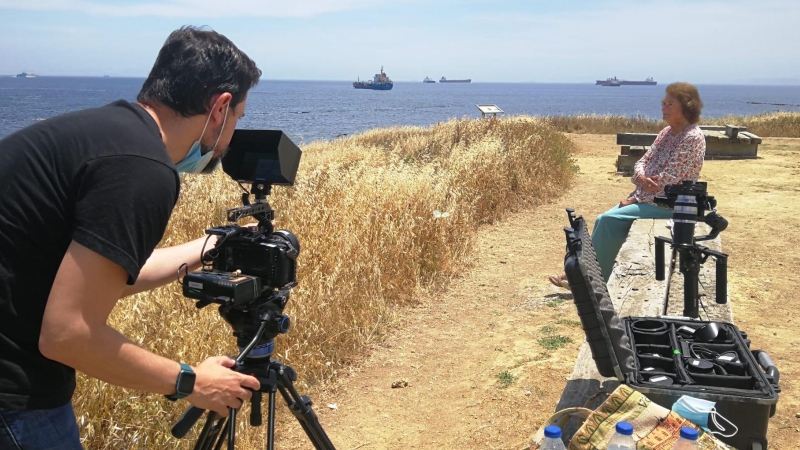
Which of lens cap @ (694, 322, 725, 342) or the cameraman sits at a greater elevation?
the cameraman

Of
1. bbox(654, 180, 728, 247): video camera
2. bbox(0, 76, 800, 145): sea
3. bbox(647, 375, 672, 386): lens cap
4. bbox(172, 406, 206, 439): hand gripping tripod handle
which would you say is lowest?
Answer: bbox(0, 76, 800, 145): sea

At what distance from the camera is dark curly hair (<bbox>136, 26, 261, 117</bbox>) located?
5.43 feet

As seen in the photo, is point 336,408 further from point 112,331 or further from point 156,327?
point 112,331

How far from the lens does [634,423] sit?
217cm

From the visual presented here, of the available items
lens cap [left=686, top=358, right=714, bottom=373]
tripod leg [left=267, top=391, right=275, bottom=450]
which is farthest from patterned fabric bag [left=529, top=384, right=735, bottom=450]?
tripod leg [left=267, top=391, right=275, bottom=450]

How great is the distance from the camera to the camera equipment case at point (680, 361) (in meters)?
2.38

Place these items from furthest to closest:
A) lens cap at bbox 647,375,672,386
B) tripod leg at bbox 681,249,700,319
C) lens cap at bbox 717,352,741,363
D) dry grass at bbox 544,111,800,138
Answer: dry grass at bbox 544,111,800,138 → tripod leg at bbox 681,249,700,319 → lens cap at bbox 717,352,741,363 → lens cap at bbox 647,375,672,386

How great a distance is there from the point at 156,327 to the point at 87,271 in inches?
87.3

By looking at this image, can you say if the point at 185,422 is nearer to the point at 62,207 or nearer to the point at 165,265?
the point at 165,265

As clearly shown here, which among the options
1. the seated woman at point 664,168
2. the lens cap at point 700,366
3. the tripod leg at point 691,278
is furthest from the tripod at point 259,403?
the seated woman at point 664,168

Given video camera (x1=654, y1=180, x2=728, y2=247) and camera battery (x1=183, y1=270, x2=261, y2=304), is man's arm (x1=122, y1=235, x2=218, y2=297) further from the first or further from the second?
video camera (x1=654, y1=180, x2=728, y2=247)

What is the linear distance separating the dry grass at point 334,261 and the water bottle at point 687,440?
2053 millimetres

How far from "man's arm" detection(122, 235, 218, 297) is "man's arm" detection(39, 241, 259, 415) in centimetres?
47

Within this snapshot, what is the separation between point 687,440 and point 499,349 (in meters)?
2.79
